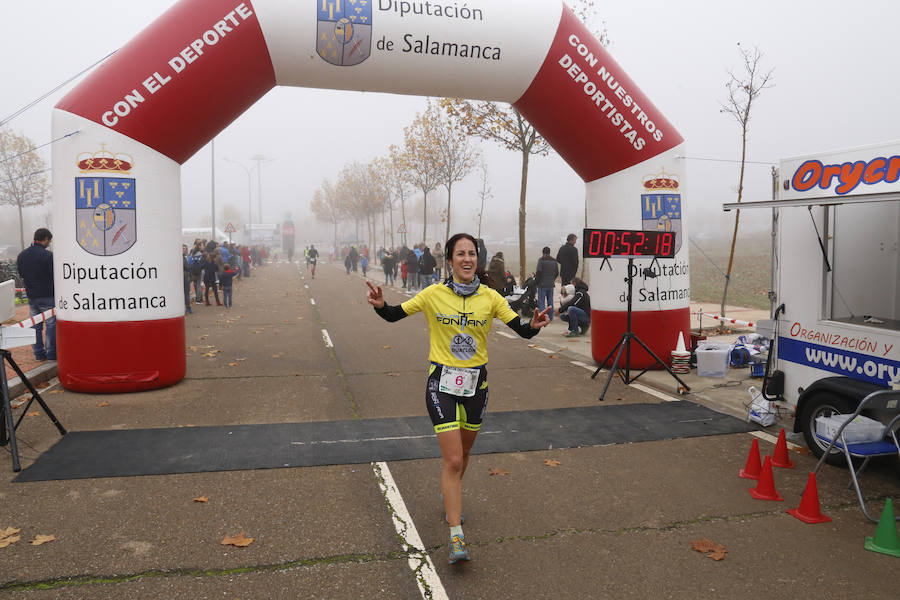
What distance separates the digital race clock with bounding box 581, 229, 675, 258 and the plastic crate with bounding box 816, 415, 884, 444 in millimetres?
3517

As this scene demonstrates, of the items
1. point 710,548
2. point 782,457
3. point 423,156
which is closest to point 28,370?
point 710,548

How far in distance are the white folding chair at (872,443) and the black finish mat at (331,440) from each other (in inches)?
67.4

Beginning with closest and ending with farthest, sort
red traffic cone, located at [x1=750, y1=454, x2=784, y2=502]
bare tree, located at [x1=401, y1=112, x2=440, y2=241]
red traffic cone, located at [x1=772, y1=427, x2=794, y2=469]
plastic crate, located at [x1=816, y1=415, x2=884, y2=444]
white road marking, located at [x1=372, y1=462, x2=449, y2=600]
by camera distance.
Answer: white road marking, located at [x1=372, y1=462, x2=449, y2=600], red traffic cone, located at [x1=750, y1=454, x2=784, y2=502], plastic crate, located at [x1=816, y1=415, x2=884, y2=444], red traffic cone, located at [x1=772, y1=427, x2=794, y2=469], bare tree, located at [x1=401, y1=112, x2=440, y2=241]

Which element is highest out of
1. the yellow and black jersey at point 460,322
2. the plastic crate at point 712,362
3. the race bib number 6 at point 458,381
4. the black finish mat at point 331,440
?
the yellow and black jersey at point 460,322

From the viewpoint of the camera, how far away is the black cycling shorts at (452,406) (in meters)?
4.06

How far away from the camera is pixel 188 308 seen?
59.4ft

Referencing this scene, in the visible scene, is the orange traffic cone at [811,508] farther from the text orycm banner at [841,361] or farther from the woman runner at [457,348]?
the woman runner at [457,348]

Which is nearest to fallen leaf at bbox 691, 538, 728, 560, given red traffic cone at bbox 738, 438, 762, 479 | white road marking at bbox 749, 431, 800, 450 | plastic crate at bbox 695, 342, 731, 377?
red traffic cone at bbox 738, 438, 762, 479

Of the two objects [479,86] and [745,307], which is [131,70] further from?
[745,307]

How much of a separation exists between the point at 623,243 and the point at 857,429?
3.79 metres

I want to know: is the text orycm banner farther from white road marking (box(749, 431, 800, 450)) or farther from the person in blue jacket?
the person in blue jacket

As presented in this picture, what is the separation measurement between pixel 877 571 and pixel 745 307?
15.4 metres

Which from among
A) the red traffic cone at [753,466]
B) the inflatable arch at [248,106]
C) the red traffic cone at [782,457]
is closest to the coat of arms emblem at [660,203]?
the inflatable arch at [248,106]

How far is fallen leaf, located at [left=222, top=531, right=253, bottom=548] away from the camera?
4.17m
